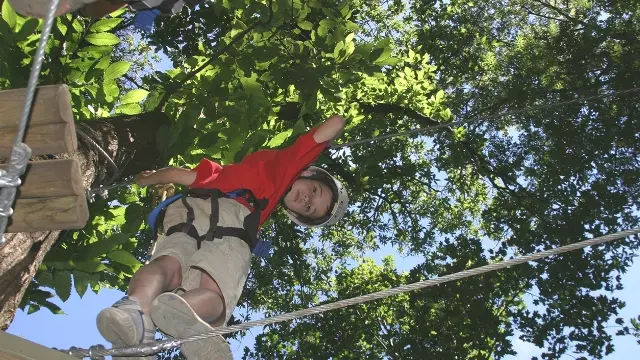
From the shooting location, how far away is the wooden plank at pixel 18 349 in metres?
1.41

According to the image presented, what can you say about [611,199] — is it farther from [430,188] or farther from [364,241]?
[364,241]

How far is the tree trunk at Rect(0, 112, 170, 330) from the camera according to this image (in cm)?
300

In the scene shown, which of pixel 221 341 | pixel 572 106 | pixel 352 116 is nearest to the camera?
pixel 221 341

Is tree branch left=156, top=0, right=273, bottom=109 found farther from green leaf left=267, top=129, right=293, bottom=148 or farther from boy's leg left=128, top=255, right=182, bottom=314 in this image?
boy's leg left=128, top=255, right=182, bottom=314

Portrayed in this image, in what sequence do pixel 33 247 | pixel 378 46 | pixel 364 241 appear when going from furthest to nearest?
pixel 364 241, pixel 378 46, pixel 33 247

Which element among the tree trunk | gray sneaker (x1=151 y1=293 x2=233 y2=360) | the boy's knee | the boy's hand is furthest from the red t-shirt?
gray sneaker (x1=151 y1=293 x2=233 y2=360)

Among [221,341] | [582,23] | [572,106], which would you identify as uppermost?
[582,23]

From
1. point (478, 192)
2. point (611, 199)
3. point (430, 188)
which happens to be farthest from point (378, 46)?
point (478, 192)

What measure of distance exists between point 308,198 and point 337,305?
159 centimetres

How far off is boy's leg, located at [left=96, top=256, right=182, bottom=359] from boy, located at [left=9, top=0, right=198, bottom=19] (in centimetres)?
112

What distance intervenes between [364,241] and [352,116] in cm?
410

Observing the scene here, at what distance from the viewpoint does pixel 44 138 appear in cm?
183

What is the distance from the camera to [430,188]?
30.2ft

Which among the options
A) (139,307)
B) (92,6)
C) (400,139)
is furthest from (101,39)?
(400,139)
